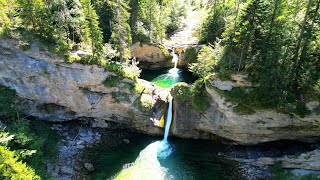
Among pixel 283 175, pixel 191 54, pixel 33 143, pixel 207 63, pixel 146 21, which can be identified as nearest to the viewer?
pixel 283 175

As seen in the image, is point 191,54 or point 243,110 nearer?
point 243,110

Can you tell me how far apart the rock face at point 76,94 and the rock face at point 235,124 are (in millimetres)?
3874

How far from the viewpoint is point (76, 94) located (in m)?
39.0

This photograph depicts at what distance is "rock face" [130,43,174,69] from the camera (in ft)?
184

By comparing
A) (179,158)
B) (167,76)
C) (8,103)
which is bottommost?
(179,158)

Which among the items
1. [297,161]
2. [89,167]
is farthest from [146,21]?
[297,161]

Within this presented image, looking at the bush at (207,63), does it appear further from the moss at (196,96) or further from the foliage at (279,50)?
the foliage at (279,50)

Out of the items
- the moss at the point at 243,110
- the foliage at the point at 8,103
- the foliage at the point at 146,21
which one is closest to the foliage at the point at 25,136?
the foliage at the point at 8,103

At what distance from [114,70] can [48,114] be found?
11838 millimetres

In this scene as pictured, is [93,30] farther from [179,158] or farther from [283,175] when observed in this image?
[283,175]

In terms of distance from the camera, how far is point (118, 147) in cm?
3934

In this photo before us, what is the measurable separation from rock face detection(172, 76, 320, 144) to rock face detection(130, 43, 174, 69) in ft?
65.4

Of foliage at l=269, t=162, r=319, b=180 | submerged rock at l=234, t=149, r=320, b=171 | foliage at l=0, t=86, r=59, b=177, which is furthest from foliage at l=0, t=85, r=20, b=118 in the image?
foliage at l=269, t=162, r=319, b=180

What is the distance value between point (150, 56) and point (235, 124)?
26.8 metres
